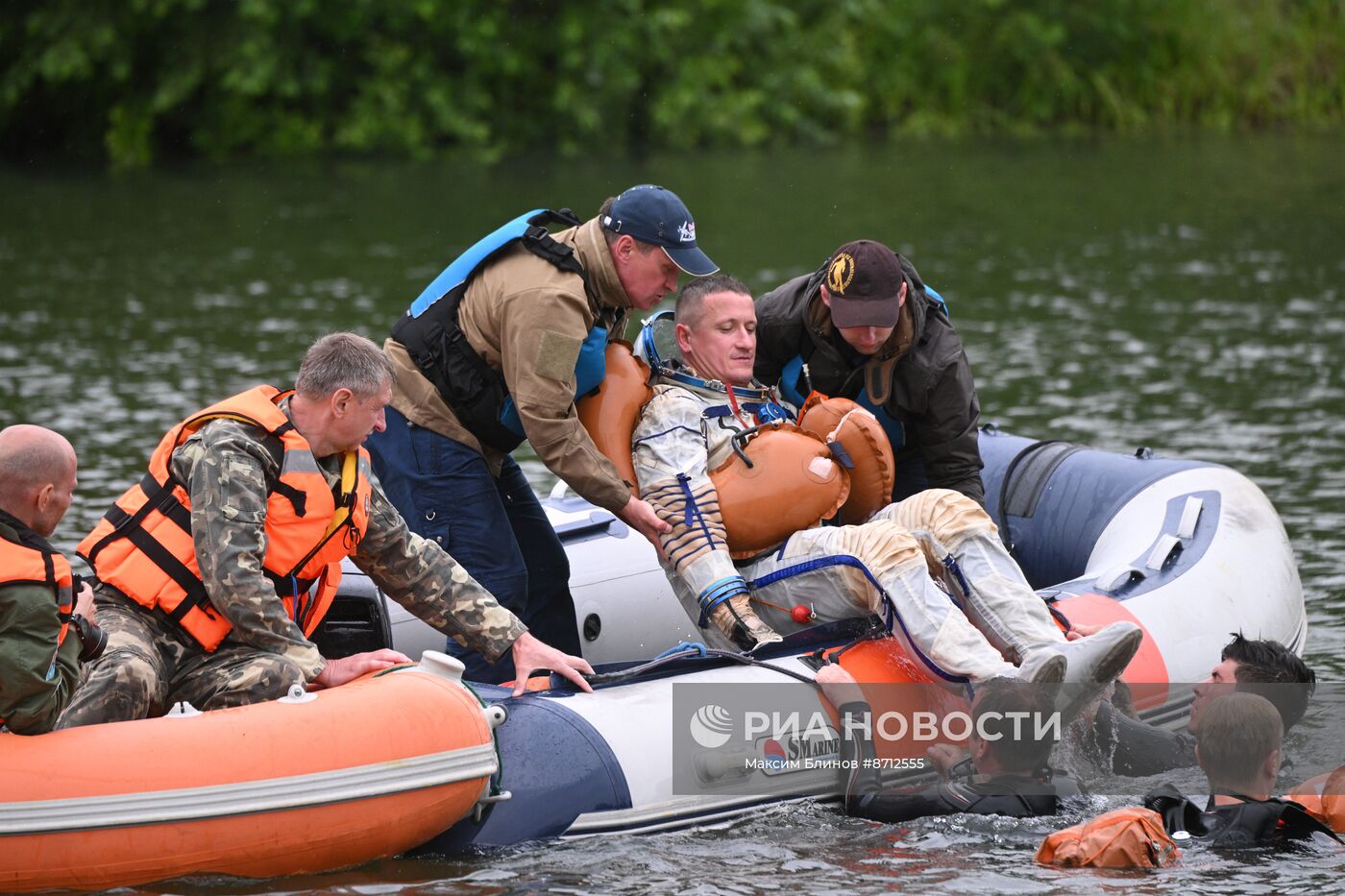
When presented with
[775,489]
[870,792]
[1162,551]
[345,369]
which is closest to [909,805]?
[870,792]

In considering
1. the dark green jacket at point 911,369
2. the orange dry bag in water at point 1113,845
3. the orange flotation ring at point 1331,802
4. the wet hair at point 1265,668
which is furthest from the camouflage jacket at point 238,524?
the orange flotation ring at point 1331,802

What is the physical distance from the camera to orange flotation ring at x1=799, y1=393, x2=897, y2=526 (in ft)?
17.3

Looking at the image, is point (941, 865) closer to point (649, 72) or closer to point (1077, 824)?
point (1077, 824)

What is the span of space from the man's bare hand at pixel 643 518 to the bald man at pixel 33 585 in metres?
1.62

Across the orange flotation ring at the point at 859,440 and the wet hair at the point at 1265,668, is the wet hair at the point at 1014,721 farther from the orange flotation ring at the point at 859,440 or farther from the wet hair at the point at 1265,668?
the orange flotation ring at the point at 859,440

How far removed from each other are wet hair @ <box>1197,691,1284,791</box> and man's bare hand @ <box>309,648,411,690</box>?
6.87 feet

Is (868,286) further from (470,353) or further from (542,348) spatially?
(470,353)

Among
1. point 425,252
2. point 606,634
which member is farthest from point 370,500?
point 425,252

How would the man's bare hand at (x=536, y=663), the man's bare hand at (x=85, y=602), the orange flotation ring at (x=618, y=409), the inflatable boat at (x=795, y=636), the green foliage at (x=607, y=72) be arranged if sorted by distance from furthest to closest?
1. the green foliage at (x=607, y=72)
2. the orange flotation ring at (x=618, y=409)
3. the man's bare hand at (x=536, y=663)
4. the inflatable boat at (x=795, y=636)
5. the man's bare hand at (x=85, y=602)

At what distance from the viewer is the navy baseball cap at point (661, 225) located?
16.2 feet

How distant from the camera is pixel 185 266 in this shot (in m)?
16.4

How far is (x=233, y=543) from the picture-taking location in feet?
14.0

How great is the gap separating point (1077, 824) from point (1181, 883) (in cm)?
37

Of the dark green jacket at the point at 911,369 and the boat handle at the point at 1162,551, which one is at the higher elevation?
the dark green jacket at the point at 911,369
